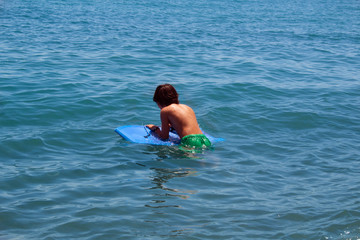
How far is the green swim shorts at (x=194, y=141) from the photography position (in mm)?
6938

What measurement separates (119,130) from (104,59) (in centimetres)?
631

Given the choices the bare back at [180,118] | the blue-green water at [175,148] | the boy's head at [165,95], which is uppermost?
the boy's head at [165,95]

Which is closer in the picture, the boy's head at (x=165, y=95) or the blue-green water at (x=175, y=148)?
the blue-green water at (x=175, y=148)

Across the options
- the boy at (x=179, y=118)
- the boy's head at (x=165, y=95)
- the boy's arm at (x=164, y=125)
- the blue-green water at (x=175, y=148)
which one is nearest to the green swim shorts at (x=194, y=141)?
the boy at (x=179, y=118)

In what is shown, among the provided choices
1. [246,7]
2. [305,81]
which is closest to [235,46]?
[305,81]

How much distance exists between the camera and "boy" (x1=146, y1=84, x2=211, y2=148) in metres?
6.94

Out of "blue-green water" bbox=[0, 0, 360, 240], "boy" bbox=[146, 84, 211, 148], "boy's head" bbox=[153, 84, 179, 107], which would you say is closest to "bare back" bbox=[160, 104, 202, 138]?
"boy" bbox=[146, 84, 211, 148]

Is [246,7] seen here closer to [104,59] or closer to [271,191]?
[104,59]

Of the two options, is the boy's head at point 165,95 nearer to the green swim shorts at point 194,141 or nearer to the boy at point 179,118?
the boy at point 179,118

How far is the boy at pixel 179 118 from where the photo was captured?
22.8ft

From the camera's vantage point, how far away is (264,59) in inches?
575

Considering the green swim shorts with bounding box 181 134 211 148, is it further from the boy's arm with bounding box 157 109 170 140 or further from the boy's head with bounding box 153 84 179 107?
the boy's head with bounding box 153 84 179 107

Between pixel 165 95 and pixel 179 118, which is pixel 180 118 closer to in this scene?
pixel 179 118

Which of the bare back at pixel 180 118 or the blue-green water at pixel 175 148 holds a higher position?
the bare back at pixel 180 118
